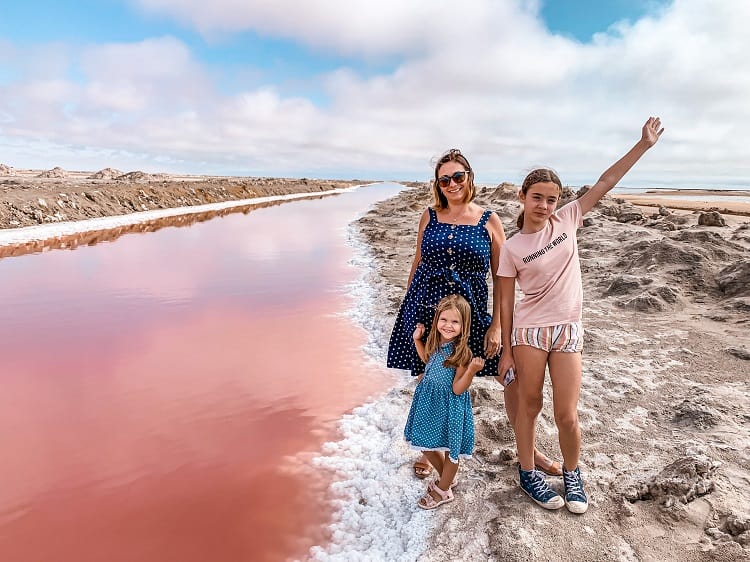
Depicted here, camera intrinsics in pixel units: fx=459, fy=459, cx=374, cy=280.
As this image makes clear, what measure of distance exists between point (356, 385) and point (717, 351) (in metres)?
4.25

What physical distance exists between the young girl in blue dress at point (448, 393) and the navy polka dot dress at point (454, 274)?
0.19m

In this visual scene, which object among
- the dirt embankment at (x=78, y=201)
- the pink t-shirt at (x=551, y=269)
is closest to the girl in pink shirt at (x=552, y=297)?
the pink t-shirt at (x=551, y=269)

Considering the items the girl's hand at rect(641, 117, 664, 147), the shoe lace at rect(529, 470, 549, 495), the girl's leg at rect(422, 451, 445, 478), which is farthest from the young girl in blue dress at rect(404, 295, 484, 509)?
Result: the girl's hand at rect(641, 117, 664, 147)

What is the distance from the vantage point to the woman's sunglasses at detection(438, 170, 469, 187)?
3.13 m

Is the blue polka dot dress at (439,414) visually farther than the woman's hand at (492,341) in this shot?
No

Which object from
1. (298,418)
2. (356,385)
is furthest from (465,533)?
(356,385)

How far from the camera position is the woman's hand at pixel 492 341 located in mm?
3186

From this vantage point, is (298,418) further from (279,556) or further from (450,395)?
(450,395)

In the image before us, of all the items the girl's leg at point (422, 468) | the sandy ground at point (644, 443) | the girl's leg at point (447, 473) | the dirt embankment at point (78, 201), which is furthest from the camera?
the dirt embankment at point (78, 201)

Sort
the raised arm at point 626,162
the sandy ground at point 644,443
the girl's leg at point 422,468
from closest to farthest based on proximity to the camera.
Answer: the sandy ground at point 644,443 → the raised arm at point 626,162 → the girl's leg at point 422,468

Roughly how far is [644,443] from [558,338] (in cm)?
171

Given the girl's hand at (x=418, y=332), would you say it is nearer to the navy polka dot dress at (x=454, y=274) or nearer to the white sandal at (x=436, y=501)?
the navy polka dot dress at (x=454, y=274)

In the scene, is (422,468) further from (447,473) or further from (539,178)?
(539,178)

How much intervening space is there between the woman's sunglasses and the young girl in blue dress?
79 cm
